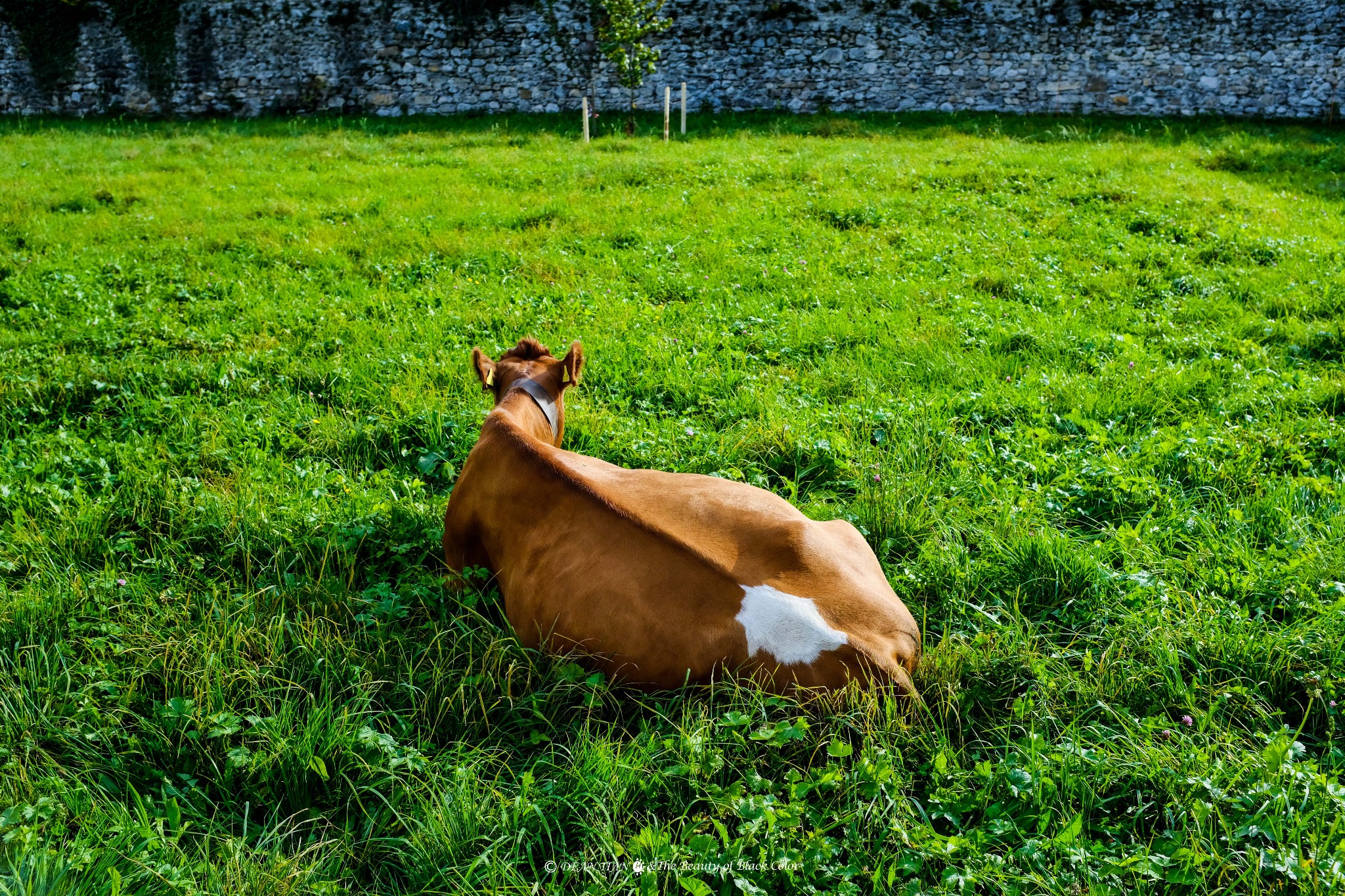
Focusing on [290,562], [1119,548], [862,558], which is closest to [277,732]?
[290,562]

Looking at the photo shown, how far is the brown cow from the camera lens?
271cm

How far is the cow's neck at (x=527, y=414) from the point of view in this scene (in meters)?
3.96

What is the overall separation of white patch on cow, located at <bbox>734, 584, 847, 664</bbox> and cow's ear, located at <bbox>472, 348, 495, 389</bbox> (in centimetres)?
216

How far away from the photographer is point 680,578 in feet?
9.12

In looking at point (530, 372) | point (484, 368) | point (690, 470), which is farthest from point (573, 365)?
point (690, 470)

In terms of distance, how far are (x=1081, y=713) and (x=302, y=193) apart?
38.3 ft

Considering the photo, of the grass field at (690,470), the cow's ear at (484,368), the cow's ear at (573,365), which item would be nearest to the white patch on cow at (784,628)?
the grass field at (690,470)

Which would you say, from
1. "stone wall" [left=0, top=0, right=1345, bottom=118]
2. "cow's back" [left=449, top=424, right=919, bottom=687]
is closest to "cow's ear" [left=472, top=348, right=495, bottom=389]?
"cow's back" [left=449, top=424, right=919, bottom=687]

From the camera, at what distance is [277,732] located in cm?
270

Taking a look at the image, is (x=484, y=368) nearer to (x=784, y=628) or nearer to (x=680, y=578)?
(x=680, y=578)

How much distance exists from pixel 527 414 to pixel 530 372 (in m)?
0.31

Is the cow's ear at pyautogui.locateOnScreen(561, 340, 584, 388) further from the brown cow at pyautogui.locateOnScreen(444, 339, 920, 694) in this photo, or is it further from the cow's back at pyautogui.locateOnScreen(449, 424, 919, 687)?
the cow's back at pyautogui.locateOnScreen(449, 424, 919, 687)

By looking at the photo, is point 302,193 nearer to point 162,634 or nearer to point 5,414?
point 5,414

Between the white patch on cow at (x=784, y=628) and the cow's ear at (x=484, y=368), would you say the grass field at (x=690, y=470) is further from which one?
the cow's ear at (x=484, y=368)
